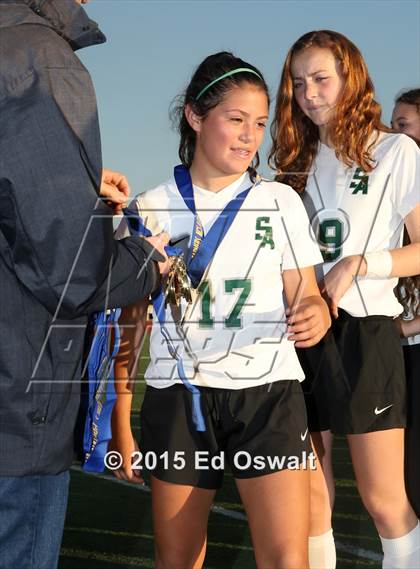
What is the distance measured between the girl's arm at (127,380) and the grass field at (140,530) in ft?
3.61

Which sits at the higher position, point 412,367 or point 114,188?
point 114,188

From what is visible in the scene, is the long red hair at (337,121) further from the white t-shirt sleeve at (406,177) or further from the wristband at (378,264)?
the wristband at (378,264)

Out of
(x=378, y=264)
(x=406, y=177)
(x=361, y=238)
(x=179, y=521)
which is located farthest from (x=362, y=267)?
(x=179, y=521)

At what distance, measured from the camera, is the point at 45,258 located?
2.01 meters

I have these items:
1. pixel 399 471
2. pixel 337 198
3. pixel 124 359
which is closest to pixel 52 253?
pixel 124 359

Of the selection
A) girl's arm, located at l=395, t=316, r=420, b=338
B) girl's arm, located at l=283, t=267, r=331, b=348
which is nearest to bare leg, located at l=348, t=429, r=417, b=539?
girl's arm, located at l=395, t=316, r=420, b=338

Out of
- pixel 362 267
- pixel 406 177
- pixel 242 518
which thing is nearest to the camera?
pixel 362 267

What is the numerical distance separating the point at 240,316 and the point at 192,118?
2.44 ft

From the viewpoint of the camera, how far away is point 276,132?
3932mm

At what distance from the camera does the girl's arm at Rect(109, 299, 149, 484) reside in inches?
124

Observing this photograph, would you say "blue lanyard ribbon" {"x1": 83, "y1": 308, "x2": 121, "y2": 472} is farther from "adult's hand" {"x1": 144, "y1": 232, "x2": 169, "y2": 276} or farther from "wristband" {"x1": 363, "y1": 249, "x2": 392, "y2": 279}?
"wristband" {"x1": 363, "y1": 249, "x2": 392, "y2": 279}

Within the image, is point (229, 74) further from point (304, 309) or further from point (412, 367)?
point (412, 367)

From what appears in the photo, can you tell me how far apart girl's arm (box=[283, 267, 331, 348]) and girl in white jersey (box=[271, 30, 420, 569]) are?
0.37 meters

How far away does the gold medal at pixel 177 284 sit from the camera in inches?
113
